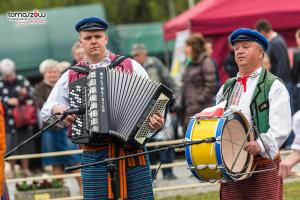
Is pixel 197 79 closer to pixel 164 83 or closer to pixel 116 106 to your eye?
pixel 164 83

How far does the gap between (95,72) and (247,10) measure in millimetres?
10204

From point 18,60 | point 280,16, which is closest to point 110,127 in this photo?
point 280,16

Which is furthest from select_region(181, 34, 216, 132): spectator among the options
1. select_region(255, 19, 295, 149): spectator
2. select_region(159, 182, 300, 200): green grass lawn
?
select_region(159, 182, 300, 200): green grass lawn

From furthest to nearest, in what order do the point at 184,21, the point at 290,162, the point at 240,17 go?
1. the point at 184,21
2. the point at 240,17
3. the point at 290,162

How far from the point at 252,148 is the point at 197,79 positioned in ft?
19.8

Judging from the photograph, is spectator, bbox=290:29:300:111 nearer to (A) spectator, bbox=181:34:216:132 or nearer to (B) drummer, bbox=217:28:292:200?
(A) spectator, bbox=181:34:216:132

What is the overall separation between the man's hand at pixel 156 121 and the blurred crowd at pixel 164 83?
4.46 meters

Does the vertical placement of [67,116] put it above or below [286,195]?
above

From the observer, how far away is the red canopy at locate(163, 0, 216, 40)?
56.4 feet

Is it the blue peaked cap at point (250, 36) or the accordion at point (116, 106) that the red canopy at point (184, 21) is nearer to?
the blue peaked cap at point (250, 36)

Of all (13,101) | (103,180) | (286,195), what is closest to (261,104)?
(103,180)

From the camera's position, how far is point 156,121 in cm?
677

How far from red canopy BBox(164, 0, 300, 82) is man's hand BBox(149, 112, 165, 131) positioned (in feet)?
32.0

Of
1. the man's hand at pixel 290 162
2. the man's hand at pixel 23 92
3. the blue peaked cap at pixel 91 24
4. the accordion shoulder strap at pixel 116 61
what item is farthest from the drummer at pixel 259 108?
the man's hand at pixel 23 92
